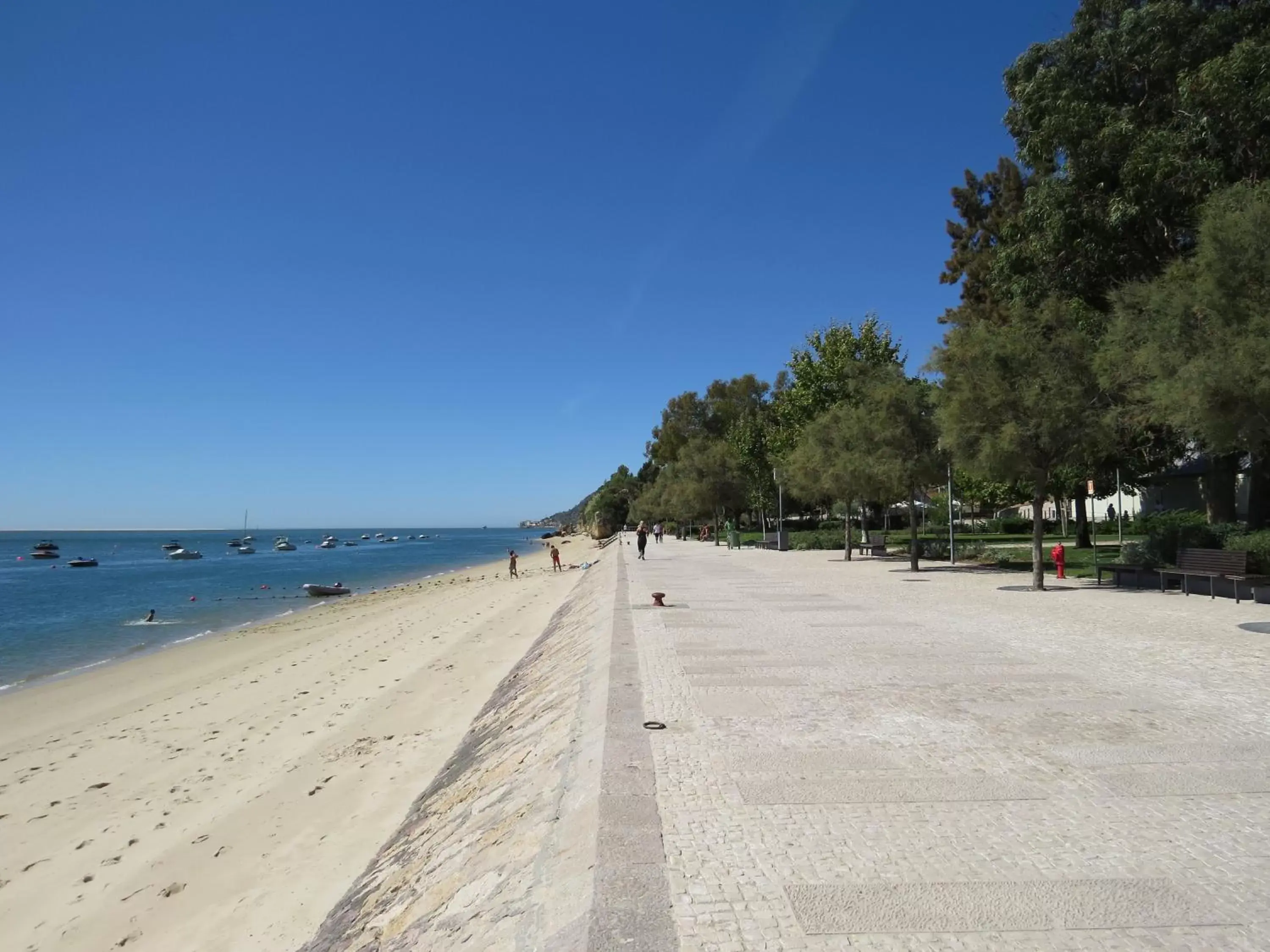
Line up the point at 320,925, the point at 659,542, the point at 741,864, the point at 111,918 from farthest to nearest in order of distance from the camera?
the point at 659,542 < the point at 111,918 < the point at 320,925 < the point at 741,864

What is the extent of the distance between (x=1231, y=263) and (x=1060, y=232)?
26.8ft

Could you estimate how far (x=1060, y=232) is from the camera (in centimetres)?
2031

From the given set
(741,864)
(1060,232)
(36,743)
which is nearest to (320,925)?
(741,864)

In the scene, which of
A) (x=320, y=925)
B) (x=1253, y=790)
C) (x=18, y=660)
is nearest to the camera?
(x=1253, y=790)

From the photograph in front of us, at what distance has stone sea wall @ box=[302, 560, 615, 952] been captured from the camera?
3.76 metres

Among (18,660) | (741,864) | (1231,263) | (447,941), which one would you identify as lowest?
(18,660)

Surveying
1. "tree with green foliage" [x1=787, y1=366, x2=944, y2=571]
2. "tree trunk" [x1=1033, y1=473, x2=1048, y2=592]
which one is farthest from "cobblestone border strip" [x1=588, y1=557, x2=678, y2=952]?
"tree with green foliage" [x1=787, y1=366, x2=944, y2=571]

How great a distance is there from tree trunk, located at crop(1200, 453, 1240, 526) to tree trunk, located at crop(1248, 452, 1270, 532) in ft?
→ 3.29

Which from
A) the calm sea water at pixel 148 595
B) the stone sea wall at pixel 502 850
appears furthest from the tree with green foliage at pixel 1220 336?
the calm sea water at pixel 148 595

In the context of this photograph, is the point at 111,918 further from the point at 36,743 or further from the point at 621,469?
the point at 621,469

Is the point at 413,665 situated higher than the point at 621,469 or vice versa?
the point at 621,469

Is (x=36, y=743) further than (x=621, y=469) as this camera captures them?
No

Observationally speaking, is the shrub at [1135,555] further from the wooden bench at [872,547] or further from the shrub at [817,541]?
the shrub at [817,541]

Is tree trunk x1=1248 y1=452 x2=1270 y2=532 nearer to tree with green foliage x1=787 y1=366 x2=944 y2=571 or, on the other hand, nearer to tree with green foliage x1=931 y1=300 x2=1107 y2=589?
tree with green foliage x1=931 y1=300 x2=1107 y2=589
